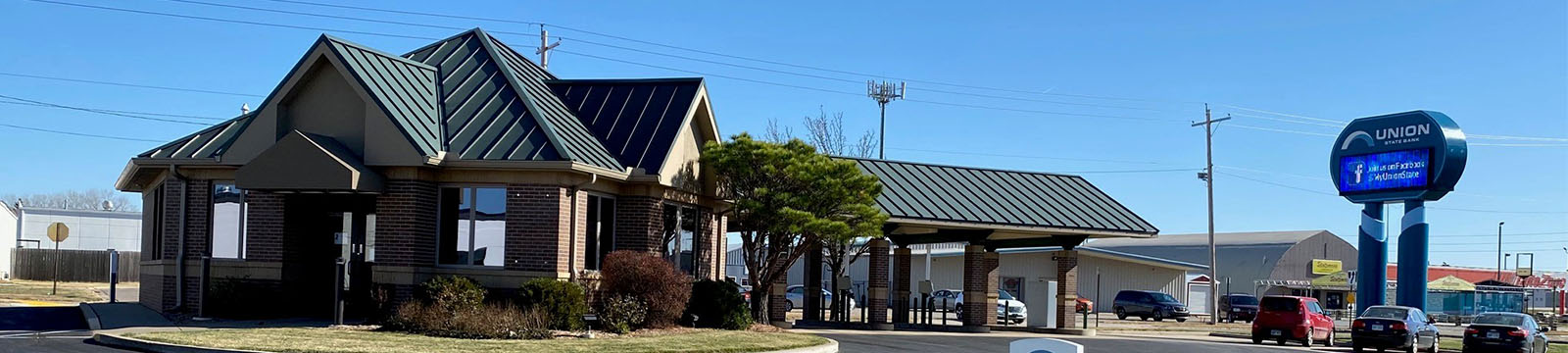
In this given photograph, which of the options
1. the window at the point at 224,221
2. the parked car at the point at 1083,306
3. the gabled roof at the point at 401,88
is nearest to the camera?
the gabled roof at the point at 401,88

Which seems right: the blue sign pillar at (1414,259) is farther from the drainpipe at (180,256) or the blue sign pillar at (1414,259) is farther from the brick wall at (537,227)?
the drainpipe at (180,256)

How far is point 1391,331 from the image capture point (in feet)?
109

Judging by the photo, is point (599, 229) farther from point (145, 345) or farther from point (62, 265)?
point (62, 265)

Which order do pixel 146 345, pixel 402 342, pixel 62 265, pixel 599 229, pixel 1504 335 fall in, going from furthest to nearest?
pixel 62 265, pixel 1504 335, pixel 599 229, pixel 402 342, pixel 146 345

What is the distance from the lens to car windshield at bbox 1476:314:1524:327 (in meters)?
34.0

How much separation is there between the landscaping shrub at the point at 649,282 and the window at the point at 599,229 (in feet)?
2.87

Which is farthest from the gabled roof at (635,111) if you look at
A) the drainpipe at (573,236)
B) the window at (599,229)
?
the drainpipe at (573,236)

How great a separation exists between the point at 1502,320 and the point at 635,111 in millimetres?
21827

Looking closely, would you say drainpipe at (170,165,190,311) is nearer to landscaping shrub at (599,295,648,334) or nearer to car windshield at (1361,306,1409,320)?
landscaping shrub at (599,295,648,334)

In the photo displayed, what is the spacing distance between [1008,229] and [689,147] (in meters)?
9.91

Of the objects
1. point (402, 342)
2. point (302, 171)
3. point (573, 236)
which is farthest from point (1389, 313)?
point (302, 171)

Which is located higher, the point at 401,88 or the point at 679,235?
the point at 401,88

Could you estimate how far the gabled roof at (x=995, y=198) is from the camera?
33.2 meters

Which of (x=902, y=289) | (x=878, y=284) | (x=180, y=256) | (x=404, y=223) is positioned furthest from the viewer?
(x=902, y=289)
